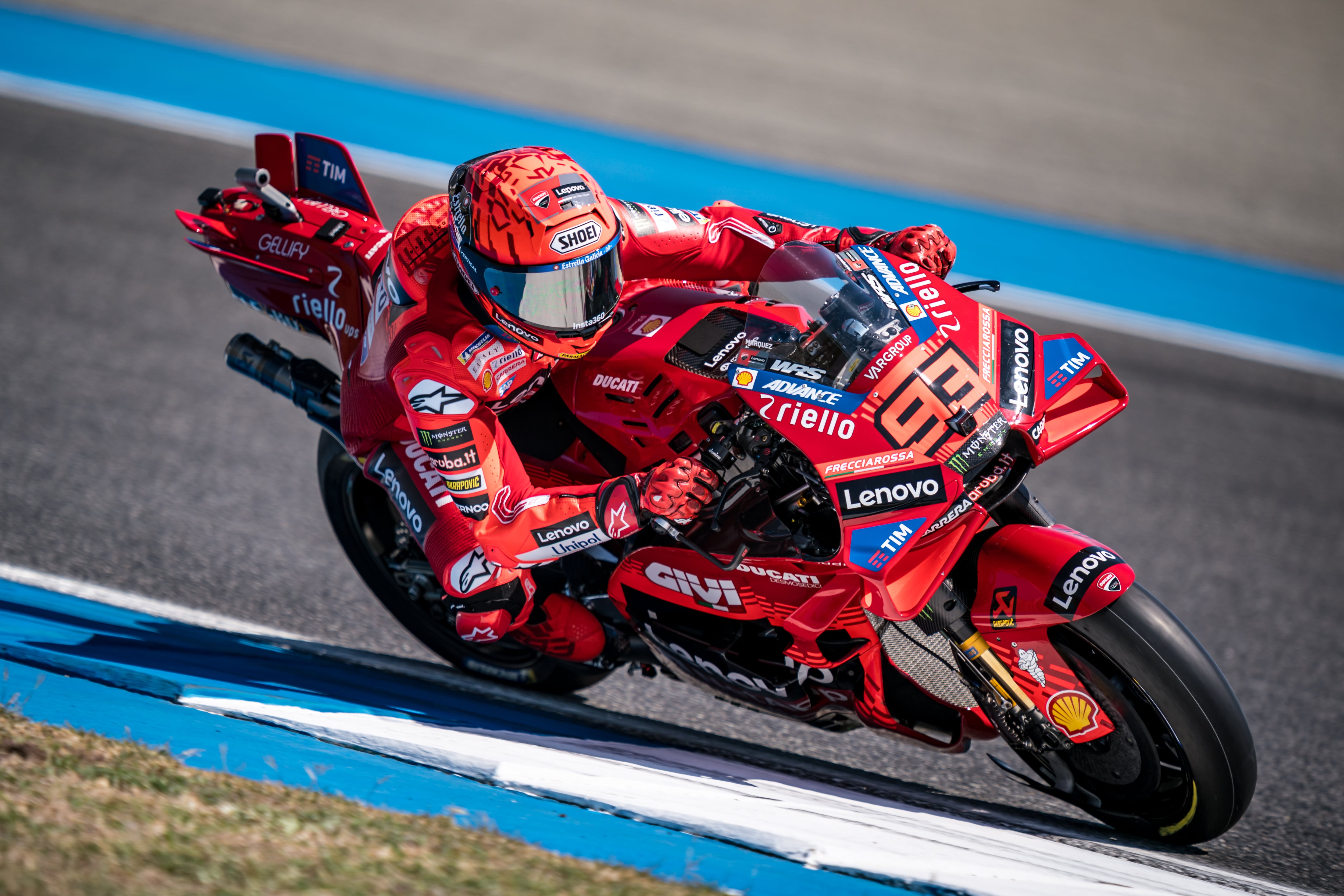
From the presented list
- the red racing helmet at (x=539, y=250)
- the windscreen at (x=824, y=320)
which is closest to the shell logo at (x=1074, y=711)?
the windscreen at (x=824, y=320)

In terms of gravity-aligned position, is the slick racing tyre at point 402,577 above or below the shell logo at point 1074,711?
below

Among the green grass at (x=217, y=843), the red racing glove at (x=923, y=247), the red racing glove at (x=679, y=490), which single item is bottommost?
the green grass at (x=217, y=843)

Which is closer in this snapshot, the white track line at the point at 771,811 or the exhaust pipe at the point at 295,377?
the white track line at the point at 771,811

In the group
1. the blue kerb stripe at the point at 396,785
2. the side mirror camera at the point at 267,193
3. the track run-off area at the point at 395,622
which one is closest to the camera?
the blue kerb stripe at the point at 396,785

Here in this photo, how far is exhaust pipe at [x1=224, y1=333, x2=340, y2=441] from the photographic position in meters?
3.81

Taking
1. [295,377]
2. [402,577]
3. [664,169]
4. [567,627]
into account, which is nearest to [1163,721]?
[567,627]

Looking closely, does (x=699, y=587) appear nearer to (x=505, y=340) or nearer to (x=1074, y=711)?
(x=505, y=340)

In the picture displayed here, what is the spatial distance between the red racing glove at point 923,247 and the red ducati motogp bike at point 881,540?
0.40 ft

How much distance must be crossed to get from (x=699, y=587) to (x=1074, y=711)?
3.66 ft

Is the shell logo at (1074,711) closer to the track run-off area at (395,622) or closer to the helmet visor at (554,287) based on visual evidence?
the track run-off area at (395,622)

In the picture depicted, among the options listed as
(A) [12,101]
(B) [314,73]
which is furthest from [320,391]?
(B) [314,73]

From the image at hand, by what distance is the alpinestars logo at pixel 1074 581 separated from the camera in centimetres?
278

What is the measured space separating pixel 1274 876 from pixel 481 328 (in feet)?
9.32

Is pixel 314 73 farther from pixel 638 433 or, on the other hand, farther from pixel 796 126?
pixel 638 433
